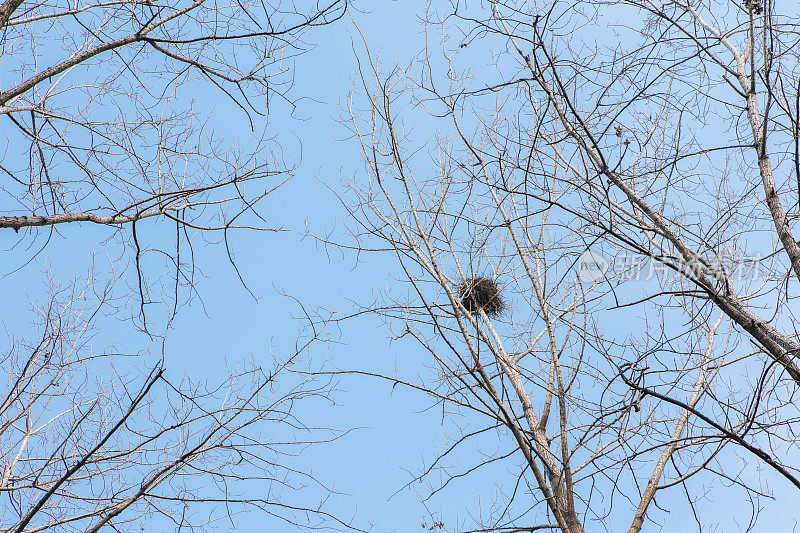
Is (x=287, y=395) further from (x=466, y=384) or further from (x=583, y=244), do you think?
(x=583, y=244)

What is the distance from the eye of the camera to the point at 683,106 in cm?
397

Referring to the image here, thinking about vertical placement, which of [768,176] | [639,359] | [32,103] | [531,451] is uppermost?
[32,103]

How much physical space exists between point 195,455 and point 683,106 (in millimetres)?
3729

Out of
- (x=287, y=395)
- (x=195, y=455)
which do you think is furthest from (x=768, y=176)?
(x=195, y=455)

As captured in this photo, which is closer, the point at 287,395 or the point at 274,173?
the point at 274,173

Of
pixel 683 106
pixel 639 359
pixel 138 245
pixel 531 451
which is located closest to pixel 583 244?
pixel 639 359

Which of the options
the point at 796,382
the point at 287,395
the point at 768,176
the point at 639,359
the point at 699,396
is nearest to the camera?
the point at 639,359

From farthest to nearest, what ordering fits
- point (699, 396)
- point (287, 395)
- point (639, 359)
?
1. point (699, 396)
2. point (287, 395)
3. point (639, 359)

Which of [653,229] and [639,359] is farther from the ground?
[653,229]

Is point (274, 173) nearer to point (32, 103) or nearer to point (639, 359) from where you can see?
point (32, 103)

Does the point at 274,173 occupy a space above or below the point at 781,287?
above

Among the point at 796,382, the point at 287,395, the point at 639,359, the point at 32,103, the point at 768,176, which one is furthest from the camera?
the point at 287,395

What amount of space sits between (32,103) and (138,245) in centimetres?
129

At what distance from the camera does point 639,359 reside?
2.93 metres
